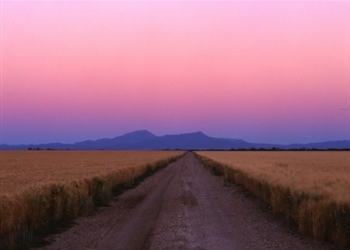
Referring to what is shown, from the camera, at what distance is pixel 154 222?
52.4 ft

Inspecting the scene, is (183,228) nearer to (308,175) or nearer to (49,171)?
(308,175)

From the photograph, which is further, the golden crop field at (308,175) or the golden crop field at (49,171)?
the golden crop field at (49,171)

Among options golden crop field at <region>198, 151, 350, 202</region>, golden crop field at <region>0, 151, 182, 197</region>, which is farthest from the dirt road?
golden crop field at <region>0, 151, 182, 197</region>

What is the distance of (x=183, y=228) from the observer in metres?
14.6

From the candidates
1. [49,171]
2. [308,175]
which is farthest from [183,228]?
[49,171]

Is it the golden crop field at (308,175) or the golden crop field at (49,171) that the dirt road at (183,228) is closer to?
the golden crop field at (308,175)

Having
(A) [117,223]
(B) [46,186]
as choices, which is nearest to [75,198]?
(B) [46,186]

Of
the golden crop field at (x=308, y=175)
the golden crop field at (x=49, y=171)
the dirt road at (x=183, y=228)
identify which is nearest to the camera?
the dirt road at (x=183, y=228)

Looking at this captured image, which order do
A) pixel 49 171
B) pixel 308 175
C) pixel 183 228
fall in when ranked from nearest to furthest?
pixel 183 228 → pixel 308 175 → pixel 49 171

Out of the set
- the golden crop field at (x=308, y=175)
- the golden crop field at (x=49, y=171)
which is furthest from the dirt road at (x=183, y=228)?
the golden crop field at (x=49, y=171)

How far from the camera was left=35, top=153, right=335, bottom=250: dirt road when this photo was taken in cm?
1219

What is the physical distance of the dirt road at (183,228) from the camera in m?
12.2

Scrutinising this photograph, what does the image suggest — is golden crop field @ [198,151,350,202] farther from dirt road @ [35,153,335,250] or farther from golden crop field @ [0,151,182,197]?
golden crop field @ [0,151,182,197]

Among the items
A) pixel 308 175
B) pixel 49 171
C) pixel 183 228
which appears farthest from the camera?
pixel 49 171
